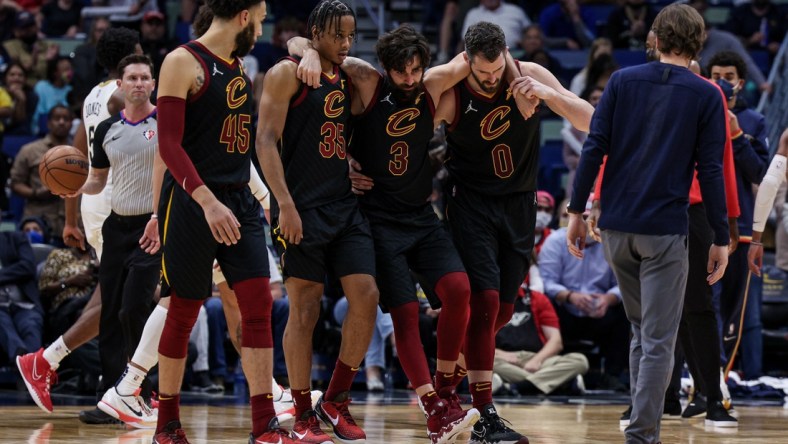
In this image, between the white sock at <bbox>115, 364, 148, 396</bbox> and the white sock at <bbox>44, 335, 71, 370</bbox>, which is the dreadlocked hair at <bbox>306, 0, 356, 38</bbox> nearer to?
the white sock at <bbox>115, 364, 148, 396</bbox>

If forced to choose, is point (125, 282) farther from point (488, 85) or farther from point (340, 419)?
point (488, 85)

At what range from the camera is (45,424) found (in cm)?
646

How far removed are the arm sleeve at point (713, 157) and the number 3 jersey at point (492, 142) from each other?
115 centimetres

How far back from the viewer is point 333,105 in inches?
214

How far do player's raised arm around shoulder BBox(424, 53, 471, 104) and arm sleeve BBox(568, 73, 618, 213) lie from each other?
3.11ft

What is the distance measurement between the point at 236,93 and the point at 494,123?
4.46 feet

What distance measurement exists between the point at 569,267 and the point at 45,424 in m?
5.13

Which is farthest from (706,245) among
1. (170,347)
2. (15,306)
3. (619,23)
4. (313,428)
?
(619,23)

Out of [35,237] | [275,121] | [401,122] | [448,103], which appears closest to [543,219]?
[35,237]

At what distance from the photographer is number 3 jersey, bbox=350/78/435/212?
5.61m

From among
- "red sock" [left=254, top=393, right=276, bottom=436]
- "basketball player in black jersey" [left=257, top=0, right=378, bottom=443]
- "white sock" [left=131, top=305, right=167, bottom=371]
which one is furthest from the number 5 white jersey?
"red sock" [left=254, top=393, right=276, bottom=436]

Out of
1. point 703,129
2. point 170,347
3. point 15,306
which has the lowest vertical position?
point 15,306

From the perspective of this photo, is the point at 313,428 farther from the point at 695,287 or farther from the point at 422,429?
the point at 695,287

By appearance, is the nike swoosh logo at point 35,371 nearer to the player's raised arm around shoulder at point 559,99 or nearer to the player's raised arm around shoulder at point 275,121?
the player's raised arm around shoulder at point 275,121
